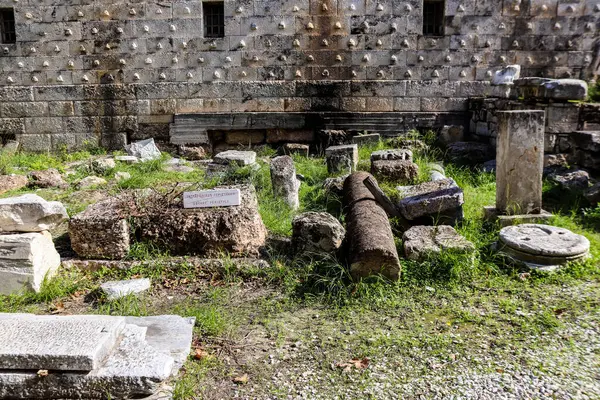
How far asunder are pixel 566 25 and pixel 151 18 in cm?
784

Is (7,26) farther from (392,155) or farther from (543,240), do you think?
(543,240)

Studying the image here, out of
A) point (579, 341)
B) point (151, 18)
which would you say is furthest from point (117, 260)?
point (151, 18)

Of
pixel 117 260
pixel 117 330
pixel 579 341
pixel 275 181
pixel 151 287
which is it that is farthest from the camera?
pixel 275 181

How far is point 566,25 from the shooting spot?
32.0 ft

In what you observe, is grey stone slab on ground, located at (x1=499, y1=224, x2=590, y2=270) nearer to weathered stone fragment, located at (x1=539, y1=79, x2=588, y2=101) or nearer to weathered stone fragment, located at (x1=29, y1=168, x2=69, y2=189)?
weathered stone fragment, located at (x1=539, y1=79, x2=588, y2=101)

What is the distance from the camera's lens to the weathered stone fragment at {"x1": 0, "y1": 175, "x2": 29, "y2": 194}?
24.5 ft

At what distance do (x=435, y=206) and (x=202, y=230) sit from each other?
8.20 ft

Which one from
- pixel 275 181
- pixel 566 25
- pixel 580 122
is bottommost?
pixel 275 181

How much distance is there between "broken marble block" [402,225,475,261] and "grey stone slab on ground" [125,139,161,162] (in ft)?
18.5

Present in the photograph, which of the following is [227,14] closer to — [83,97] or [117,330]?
[83,97]

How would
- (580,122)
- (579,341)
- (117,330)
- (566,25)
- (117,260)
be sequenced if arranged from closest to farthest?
(117,330) < (579,341) < (117,260) < (580,122) < (566,25)

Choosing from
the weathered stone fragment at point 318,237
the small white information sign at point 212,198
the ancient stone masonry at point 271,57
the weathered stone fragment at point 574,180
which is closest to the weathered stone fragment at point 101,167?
Result: the ancient stone masonry at point 271,57

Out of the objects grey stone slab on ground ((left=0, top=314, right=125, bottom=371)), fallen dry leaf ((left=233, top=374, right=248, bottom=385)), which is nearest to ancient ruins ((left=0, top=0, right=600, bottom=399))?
grey stone slab on ground ((left=0, top=314, right=125, bottom=371))

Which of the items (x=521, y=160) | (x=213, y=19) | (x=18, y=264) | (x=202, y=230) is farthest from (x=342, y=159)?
(x=18, y=264)
